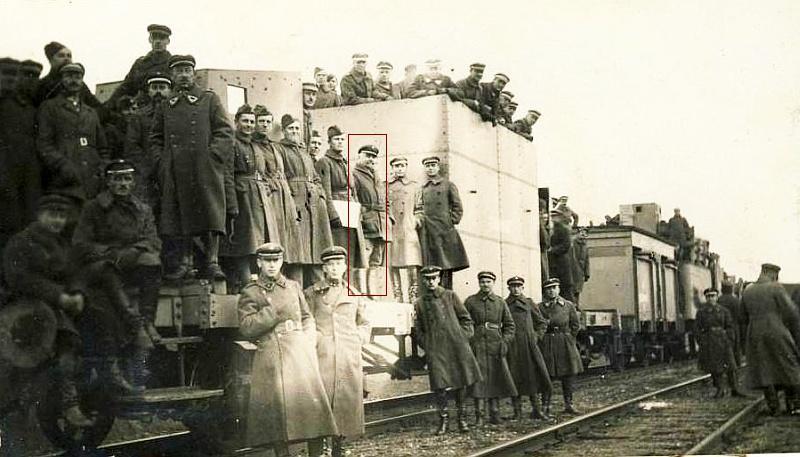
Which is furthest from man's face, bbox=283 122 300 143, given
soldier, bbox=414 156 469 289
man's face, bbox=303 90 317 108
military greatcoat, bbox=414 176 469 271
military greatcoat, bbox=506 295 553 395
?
military greatcoat, bbox=506 295 553 395

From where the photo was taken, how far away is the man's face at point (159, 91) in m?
5.66

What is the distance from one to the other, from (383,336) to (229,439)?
1788mm

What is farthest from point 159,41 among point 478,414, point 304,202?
point 478,414

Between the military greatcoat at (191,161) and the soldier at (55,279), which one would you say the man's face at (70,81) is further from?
the soldier at (55,279)

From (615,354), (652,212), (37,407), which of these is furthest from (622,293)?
(37,407)

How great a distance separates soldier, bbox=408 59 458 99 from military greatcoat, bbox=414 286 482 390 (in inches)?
64.3

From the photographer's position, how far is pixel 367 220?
7469mm

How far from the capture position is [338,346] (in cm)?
573

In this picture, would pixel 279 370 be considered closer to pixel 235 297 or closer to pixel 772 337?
pixel 235 297

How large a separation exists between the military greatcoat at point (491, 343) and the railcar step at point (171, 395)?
126 inches

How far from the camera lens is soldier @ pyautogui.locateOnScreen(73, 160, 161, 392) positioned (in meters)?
4.91

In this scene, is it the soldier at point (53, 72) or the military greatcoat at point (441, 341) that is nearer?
the soldier at point (53, 72)

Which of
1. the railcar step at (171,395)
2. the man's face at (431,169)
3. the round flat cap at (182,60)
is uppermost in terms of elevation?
the round flat cap at (182,60)

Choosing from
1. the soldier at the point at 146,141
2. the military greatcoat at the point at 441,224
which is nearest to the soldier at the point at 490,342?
the military greatcoat at the point at 441,224
